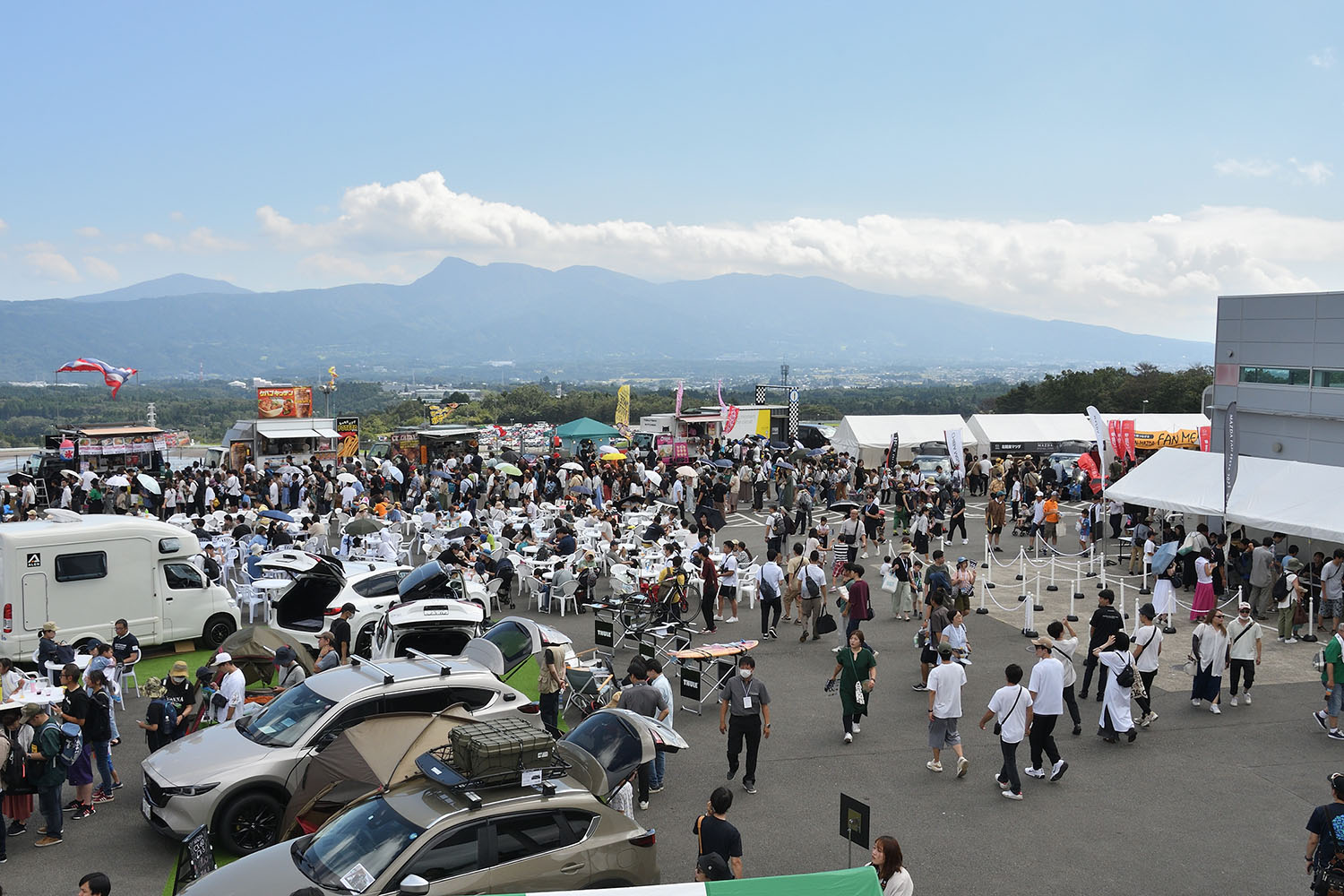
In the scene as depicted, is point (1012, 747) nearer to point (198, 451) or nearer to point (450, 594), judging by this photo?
point (450, 594)

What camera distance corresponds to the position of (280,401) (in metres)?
35.2

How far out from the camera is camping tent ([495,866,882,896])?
4.94 meters

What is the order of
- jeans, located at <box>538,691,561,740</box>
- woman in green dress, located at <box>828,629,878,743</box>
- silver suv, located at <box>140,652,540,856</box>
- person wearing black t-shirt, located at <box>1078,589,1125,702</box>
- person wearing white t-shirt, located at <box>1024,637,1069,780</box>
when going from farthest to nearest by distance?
person wearing black t-shirt, located at <box>1078,589,1125,702</box> < jeans, located at <box>538,691,561,740</box> < woman in green dress, located at <box>828,629,878,743</box> < person wearing white t-shirt, located at <box>1024,637,1069,780</box> < silver suv, located at <box>140,652,540,856</box>

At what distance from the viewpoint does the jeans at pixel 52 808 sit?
8.13 m

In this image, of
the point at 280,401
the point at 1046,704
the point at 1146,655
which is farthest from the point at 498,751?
the point at 280,401

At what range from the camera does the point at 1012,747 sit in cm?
920

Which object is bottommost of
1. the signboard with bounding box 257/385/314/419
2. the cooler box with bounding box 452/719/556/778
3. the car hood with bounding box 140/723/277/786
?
the car hood with bounding box 140/723/277/786

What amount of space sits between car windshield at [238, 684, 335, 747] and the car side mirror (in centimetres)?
318

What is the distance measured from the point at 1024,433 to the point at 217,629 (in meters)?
28.7

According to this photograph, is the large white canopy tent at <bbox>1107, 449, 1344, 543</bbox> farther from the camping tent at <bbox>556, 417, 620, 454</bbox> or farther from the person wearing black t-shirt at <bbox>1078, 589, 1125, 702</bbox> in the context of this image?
the camping tent at <bbox>556, 417, 620, 454</bbox>

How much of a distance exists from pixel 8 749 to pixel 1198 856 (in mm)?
9712

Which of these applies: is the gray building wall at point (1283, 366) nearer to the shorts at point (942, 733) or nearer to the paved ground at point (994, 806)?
the paved ground at point (994, 806)

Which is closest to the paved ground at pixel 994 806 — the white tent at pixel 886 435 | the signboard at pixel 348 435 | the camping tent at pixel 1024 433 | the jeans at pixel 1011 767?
the jeans at pixel 1011 767

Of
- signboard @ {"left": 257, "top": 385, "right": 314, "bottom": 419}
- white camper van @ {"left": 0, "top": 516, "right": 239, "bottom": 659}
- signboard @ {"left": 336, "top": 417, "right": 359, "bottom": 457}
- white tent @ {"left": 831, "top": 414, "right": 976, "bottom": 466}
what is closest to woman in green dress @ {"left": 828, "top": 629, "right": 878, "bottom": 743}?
white camper van @ {"left": 0, "top": 516, "right": 239, "bottom": 659}
